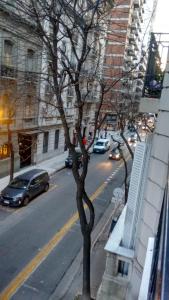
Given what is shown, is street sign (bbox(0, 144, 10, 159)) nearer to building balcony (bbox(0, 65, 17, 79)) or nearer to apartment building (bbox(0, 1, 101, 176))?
apartment building (bbox(0, 1, 101, 176))

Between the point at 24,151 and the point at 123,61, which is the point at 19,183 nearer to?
the point at 24,151

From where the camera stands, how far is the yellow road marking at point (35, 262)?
932 cm

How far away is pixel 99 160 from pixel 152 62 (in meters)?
24.3

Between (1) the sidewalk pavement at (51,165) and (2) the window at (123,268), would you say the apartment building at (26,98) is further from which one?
(2) the window at (123,268)

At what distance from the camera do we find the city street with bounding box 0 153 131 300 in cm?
977

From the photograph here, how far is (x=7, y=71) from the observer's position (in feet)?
63.8

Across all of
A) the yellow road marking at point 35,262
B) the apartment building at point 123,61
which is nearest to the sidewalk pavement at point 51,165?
the apartment building at point 123,61

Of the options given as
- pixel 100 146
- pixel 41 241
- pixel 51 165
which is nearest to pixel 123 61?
pixel 100 146

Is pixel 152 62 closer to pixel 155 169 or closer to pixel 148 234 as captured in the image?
pixel 155 169

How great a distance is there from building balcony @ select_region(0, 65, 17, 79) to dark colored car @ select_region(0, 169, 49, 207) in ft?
21.6

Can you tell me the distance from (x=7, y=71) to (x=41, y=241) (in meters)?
11.7

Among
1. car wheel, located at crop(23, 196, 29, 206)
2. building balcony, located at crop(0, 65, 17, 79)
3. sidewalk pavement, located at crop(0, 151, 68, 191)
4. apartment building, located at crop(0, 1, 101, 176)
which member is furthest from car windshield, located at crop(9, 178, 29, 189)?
building balcony, located at crop(0, 65, 17, 79)

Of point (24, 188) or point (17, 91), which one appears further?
point (17, 91)

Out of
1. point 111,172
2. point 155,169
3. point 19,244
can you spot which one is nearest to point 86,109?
point 111,172
